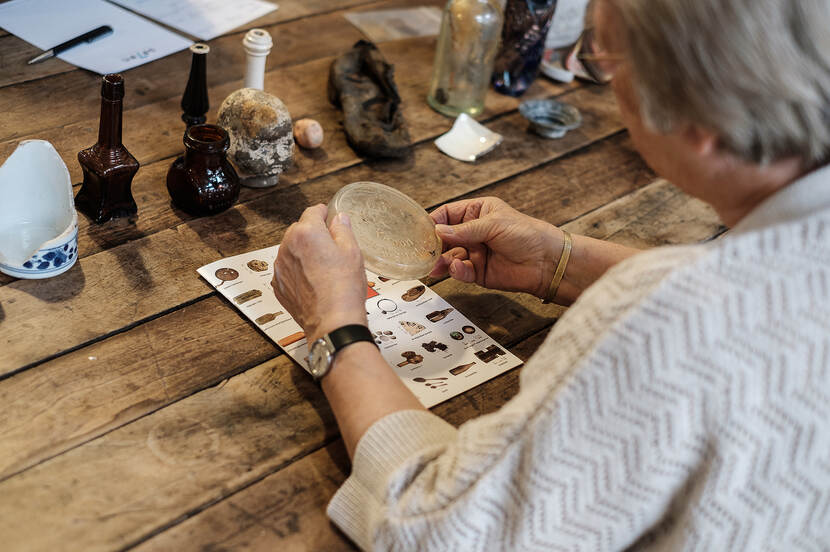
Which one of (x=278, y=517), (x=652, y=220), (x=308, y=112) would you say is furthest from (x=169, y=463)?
(x=652, y=220)

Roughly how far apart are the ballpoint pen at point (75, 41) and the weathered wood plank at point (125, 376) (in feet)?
3.09

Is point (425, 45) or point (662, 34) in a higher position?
point (662, 34)

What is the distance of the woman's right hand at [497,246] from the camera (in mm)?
1497

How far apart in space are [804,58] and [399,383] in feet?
2.14

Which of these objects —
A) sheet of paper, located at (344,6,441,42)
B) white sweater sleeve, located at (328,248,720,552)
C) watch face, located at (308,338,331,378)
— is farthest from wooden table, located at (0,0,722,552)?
sheet of paper, located at (344,6,441,42)

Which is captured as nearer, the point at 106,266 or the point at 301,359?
the point at 301,359

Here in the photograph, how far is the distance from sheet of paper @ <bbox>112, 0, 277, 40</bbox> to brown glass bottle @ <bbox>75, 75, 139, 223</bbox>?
0.81 metres

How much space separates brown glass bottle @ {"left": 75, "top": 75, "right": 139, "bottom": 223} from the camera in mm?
1438

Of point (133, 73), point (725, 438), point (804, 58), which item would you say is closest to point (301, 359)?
point (725, 438)

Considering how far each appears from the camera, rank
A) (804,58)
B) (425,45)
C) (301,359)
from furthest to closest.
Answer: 1. (425,45)
2. (301,359)
3. (804,58)

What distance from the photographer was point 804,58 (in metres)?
0.84

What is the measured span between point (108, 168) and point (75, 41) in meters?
0.72

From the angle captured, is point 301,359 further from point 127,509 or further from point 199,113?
point 199,113

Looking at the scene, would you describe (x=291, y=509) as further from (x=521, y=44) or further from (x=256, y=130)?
(x=521, y=44)
